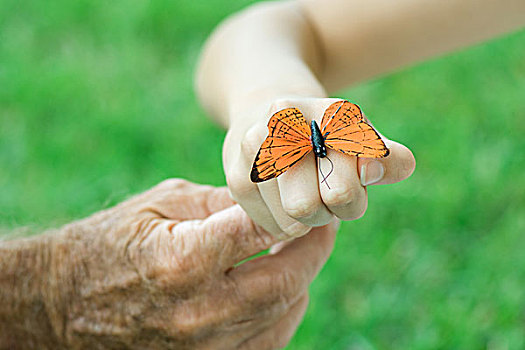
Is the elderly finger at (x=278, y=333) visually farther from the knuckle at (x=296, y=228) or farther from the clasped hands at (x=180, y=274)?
the knuckle at (x=296, y=228)

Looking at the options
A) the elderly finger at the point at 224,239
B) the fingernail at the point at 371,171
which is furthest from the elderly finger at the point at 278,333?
the fingernail at the point at 371,171

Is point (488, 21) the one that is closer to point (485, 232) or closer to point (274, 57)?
point (274, 57)

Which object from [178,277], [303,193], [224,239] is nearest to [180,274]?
[178,277]

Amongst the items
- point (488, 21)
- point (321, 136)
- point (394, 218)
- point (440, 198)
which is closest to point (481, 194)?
point (440, 198)

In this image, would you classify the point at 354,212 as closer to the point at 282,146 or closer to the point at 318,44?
the point at 282,146

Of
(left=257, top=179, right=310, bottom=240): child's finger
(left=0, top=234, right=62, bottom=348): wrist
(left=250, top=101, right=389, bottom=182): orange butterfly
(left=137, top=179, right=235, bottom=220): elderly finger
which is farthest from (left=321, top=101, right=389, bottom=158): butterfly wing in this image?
(left=0, top=234, right=62, bottom=348): wrist

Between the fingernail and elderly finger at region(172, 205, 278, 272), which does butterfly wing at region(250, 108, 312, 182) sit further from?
elderly finger at region(172, 205, 278, 272)
